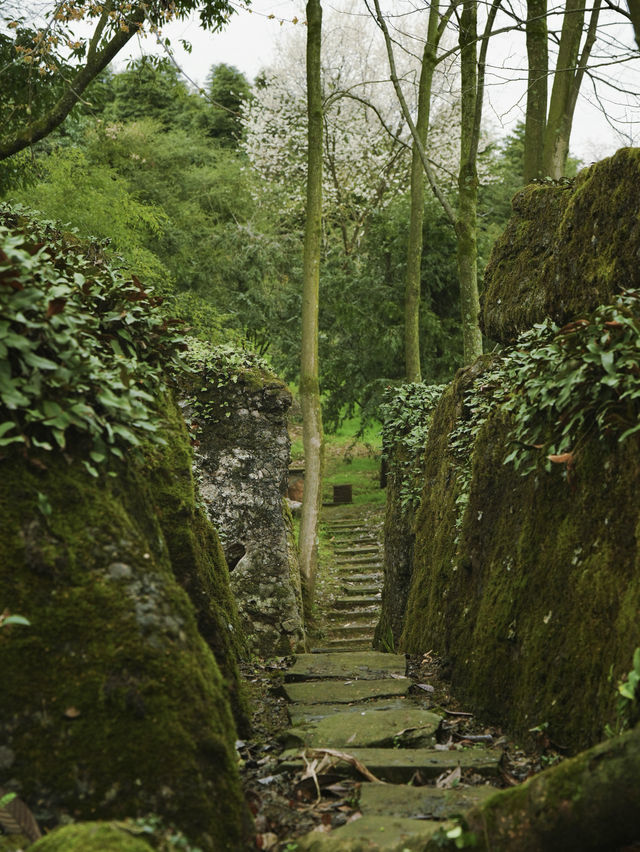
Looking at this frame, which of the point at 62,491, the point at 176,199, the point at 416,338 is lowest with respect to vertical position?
the point at 62,491

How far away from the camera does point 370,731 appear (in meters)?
4.05

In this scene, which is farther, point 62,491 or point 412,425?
point 412,425

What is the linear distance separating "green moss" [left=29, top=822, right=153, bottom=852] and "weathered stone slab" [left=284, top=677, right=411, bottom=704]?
10.5ft

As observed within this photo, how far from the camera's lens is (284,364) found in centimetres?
2370

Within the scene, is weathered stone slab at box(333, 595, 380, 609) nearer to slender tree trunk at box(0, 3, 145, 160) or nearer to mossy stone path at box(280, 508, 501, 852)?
mossy stone path at box(280, 508, 501, 852)

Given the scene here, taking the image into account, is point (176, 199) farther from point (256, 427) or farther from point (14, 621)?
point (14, 621)

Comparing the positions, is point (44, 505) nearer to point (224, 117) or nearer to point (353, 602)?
point (353, 602)

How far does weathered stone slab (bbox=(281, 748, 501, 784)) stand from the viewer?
341 cm

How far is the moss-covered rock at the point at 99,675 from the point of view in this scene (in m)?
2.32

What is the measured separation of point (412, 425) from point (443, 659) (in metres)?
5.94

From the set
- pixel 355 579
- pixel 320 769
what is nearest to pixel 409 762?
pixel 320 769

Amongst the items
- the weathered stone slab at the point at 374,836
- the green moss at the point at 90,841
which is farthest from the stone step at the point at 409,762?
the green moss at the point at 90,841

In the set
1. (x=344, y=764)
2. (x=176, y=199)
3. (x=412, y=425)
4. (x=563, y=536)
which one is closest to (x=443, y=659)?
(x=563, y=536)

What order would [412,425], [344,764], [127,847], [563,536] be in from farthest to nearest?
[412,425] → [563,536] → [344,764] → [127,847]
